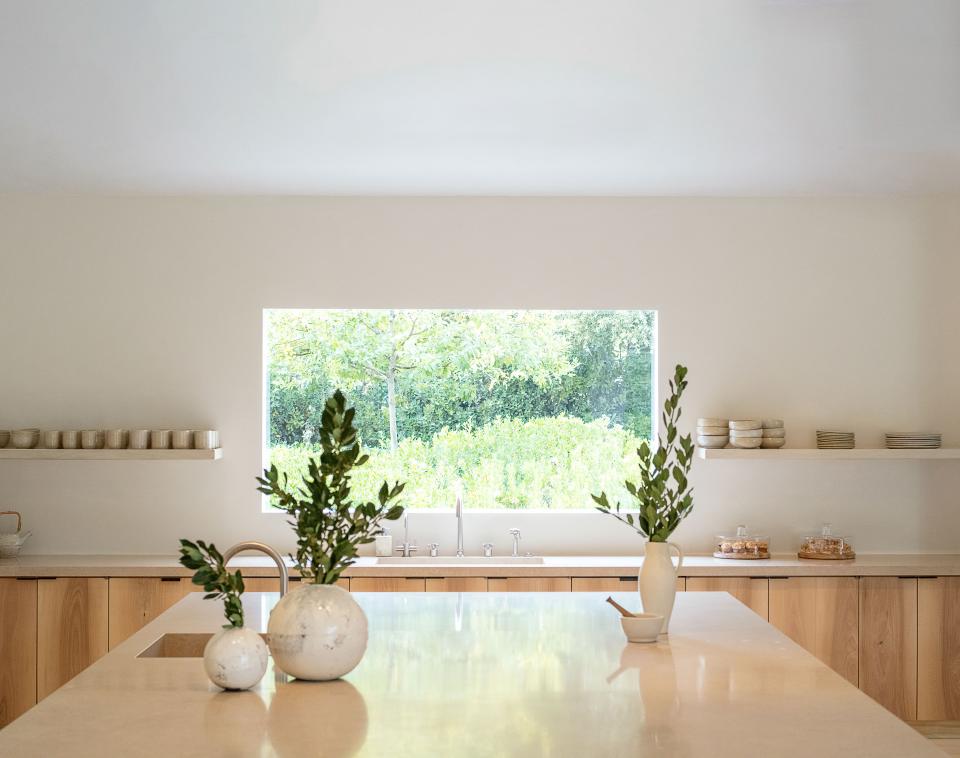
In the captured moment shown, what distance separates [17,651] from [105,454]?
1.02 m

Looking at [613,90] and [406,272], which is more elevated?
[613,90]

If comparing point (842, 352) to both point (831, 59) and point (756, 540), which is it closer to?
point (756, 540)

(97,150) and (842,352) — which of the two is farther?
(842,352)

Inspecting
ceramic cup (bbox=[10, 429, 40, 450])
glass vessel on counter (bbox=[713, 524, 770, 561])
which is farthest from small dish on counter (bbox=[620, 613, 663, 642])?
ceramic cup (bbox=[10, 429, 40, 450])

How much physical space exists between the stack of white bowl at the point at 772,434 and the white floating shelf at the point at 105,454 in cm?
285

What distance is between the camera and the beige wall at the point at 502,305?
5488 millimetres

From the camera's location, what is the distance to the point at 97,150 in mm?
4516

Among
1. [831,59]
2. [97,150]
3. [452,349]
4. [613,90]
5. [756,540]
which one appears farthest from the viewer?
[452,349]

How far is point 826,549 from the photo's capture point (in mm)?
5219

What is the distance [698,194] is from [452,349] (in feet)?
5.17

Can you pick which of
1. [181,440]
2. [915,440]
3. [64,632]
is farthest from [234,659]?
[915,440]

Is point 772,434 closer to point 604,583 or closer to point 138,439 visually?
point 604,583

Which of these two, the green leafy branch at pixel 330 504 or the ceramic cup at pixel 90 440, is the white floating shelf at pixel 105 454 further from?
the green leafy branch at pixel 330 504

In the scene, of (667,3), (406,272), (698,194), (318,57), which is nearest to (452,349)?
(406,272)
